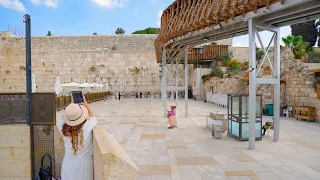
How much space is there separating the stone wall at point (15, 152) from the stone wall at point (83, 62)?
94.8ft

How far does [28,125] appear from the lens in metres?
3.91

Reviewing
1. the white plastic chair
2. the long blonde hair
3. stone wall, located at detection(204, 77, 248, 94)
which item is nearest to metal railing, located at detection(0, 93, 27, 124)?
the long blonde hair

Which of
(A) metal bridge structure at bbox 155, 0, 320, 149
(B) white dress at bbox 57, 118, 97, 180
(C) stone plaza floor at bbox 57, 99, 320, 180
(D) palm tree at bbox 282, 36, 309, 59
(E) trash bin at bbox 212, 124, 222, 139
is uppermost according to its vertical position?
(D) palm tree at bbox 282, 36, 309, 59

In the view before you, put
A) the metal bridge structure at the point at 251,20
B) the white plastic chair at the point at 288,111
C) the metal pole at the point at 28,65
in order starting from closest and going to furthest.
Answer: the metal pole at the point at 28,65
the metal bridge structure at the point at 251,20
the white plastic chair at the point at 288,111

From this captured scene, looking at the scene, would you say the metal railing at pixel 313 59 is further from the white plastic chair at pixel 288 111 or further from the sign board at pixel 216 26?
the sign board at pixel 216 26

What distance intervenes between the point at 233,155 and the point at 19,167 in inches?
173

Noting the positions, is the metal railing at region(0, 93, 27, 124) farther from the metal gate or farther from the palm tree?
the palm tree

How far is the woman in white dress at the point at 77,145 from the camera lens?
270cm

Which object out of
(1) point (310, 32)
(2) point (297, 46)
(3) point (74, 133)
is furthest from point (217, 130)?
(1) point (310, 32)

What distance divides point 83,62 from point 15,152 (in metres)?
31.0

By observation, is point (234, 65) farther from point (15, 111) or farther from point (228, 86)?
point (15, 111)

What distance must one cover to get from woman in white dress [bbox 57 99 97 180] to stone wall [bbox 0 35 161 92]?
29984mm

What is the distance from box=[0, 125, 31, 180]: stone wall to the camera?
154 inches

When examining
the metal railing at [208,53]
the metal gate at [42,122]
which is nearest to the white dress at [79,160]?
the metal gate at [42,122]
